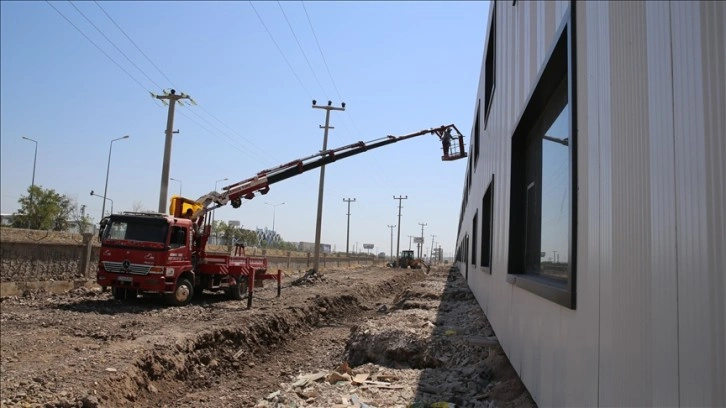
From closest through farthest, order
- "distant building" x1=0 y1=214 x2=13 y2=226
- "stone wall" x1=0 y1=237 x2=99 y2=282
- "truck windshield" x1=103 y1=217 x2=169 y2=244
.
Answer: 1. "truck windshield" x1=103 y1=217 x2=169 y2=244
2. "stone wall" x1=0 y1=237 x2=99 y2=282
3. "distant building" x1=0 y1=214 x2=13 y2=226

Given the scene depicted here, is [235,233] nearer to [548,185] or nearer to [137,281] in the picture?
[137,281]

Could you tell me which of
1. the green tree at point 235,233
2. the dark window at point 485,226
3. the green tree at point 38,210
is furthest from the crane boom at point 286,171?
the green tree at point 235,233

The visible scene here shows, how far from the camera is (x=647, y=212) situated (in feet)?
6.60

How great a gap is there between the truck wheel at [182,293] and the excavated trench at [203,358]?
3318 millimetres

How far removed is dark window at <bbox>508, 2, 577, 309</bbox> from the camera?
10.8ft

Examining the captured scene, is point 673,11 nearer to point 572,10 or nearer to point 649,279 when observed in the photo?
point 649,279

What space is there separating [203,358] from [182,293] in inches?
241

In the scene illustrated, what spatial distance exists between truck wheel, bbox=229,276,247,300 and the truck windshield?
165 inches

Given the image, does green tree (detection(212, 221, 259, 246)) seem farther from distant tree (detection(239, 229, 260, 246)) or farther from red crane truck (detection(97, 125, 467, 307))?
red crane truck (detection(97, 125, 467, 307))

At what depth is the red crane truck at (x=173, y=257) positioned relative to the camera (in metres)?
15.4

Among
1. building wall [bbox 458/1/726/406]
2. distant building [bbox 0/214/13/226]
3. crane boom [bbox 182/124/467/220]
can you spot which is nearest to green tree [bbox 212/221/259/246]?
distant building [bbox 0/214/13/226]

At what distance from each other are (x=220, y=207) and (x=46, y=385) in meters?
12.1

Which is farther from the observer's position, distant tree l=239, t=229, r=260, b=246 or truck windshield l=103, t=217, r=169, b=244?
distant tree l=239, t=229, r=260, b=246

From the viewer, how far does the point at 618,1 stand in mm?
2363
